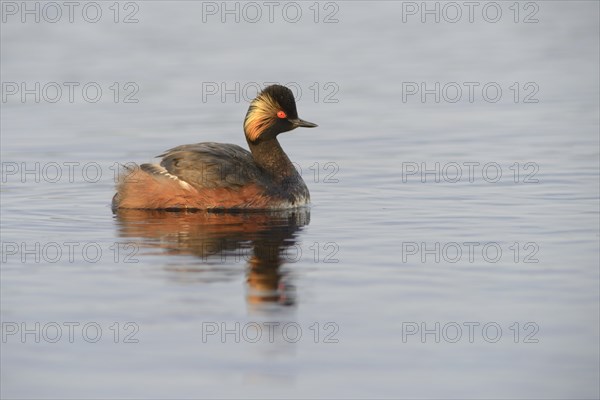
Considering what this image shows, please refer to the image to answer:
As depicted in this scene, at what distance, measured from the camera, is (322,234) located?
1362 cm

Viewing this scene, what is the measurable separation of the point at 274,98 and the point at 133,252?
371 cm

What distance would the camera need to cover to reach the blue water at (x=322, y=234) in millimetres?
9102

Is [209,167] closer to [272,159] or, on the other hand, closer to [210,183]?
[210,183]

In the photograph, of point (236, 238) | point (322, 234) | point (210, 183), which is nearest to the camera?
point (236, 238)

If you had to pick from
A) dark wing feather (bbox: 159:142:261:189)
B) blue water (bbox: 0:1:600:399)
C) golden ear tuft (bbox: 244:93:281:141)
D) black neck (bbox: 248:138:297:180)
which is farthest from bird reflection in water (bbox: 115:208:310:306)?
golden ear tuft (bbox: 244:93:281:141)

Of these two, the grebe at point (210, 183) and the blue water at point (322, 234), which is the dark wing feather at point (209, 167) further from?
the blue water at point (322, 234)

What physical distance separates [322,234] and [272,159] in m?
2.41

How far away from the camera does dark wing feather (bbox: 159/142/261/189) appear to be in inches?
591

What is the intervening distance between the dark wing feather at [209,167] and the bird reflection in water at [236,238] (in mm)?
372

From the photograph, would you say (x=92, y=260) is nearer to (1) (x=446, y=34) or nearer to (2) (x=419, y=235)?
(2) (x=419, y=235)

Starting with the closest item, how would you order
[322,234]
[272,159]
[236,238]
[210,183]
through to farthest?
1. [236,238]
2. [322,234]
3. [210,183]
4. [272,159]

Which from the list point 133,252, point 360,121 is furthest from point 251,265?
point 360,121

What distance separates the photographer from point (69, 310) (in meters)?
10.4

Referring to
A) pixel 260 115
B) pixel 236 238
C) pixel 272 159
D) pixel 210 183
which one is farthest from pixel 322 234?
pixel 260 115
